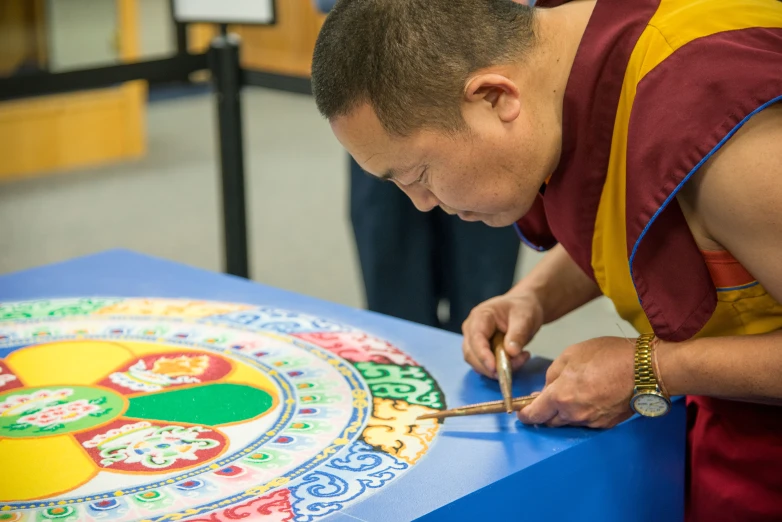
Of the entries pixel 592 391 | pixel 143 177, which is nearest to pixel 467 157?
pixel 592 391

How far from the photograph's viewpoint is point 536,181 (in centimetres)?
120

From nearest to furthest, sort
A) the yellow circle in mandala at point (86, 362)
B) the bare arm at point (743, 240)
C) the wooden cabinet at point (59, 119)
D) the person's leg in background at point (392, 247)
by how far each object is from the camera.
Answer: the bare arm at point (743, 240)
the yellow circle in mandala at point (86, 362)
the person's leg in background at point (392, 247)
the wooden cabinet at point (59, 119)

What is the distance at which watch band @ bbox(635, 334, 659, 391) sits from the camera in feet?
3.70

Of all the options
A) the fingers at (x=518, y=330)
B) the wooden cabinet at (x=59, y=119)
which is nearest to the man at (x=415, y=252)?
the fingers at (x=518, y=330)

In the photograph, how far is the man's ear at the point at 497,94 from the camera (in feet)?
3.60

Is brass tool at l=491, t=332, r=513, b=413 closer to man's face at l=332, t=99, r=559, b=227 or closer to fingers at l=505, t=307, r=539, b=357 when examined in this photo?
Answer: fingers at l=505, t=307, r=539, b=357

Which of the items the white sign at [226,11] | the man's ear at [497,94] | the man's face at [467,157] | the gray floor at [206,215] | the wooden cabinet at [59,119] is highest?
the white sign at [226,11]

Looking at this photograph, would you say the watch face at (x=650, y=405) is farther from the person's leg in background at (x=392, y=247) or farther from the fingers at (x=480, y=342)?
the person's leg in background at (x=392, y=247)

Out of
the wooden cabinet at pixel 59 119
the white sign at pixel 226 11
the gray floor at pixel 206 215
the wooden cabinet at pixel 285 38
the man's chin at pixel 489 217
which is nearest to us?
the man's chin at pixel 489 217

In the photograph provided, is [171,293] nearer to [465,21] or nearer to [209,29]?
[465,21]

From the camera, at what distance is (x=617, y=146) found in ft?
3.76

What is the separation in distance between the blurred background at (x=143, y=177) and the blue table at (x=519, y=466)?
68.7 inches

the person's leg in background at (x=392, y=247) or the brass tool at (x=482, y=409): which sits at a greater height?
the brass tool at (x=482, y=409)

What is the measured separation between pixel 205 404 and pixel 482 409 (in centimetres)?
32
